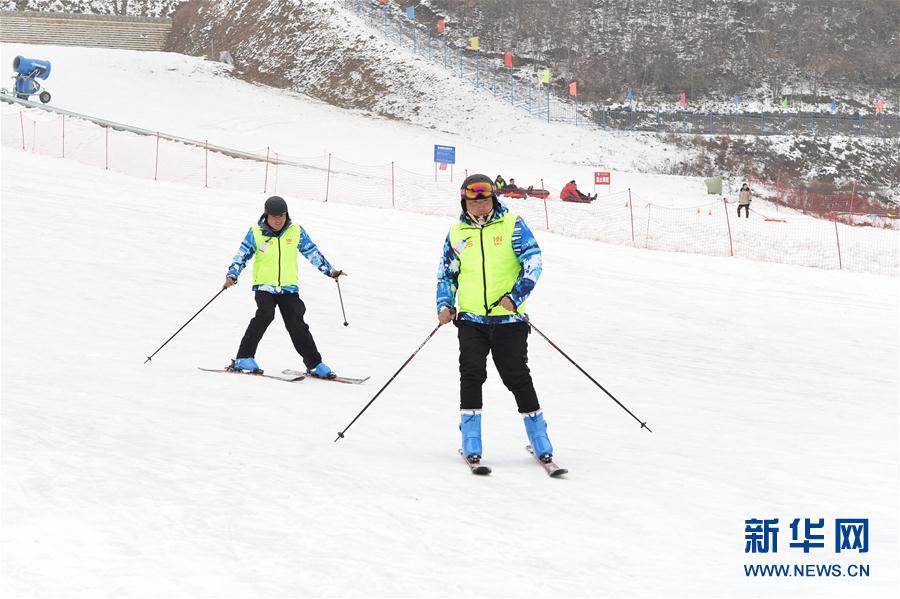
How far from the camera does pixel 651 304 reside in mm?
15930

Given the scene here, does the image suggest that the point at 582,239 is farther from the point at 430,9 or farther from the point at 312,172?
the point at 430,9

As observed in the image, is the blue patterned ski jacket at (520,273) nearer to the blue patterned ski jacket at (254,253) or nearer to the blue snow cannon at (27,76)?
the blue patterned ski jacket at (254,253)

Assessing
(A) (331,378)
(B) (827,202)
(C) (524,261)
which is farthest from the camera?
(B) (827,202)

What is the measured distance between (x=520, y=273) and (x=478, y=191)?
23.8 inches

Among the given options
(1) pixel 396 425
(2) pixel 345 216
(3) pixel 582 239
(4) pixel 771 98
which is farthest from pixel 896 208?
(1) pixel 396 425

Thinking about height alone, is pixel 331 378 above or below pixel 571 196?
below

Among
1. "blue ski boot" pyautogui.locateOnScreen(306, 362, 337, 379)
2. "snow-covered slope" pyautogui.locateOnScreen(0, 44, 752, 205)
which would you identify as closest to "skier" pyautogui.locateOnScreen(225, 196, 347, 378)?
"blue ski boot" pyautogui.locateOnScreen(306, 362, 337, 379)

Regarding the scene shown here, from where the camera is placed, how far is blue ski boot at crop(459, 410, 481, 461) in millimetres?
5855

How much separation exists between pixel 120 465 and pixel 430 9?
57.6 m

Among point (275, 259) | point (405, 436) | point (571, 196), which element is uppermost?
point (571, 196)

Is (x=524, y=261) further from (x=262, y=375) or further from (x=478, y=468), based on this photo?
(x=262, y=375)

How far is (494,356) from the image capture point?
5.94 m

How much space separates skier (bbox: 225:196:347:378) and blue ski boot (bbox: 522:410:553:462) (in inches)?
133

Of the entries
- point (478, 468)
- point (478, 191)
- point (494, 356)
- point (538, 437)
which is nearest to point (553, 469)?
point (538, 437)
